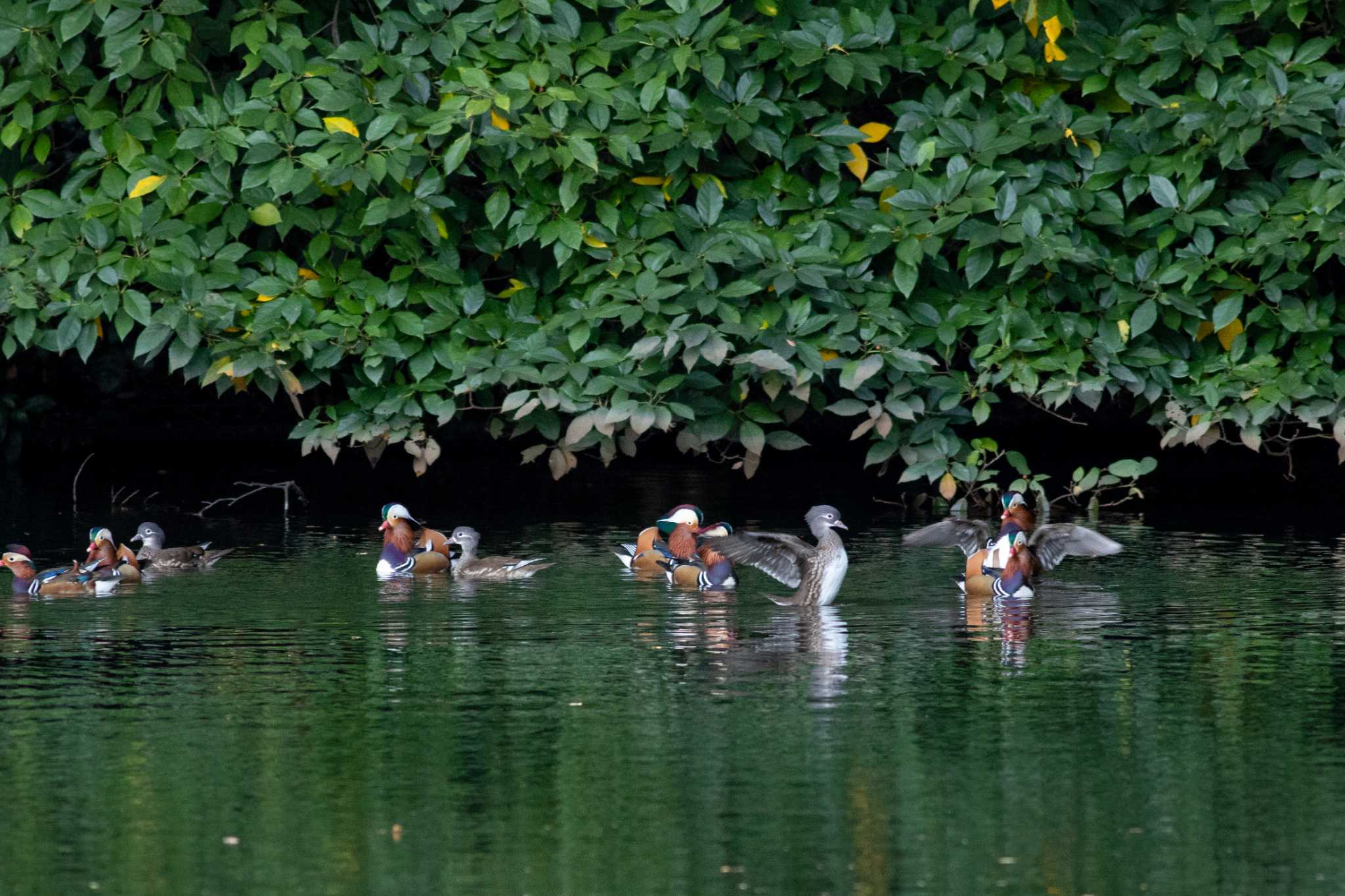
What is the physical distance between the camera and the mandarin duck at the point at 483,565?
14844mm

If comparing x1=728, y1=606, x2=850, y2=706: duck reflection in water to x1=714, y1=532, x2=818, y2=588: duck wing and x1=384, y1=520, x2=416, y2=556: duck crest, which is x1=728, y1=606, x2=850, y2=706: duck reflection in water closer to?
x1=714, y1=532, x2=818, y2=588: duck wing

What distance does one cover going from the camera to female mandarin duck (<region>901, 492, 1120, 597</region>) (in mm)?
13750

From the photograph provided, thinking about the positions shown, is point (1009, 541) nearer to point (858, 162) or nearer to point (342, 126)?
point (858, 162)

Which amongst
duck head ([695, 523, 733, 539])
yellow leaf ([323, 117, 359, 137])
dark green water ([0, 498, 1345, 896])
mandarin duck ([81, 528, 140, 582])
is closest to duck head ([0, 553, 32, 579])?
mandarin duck ([81, 528, 140, 582])

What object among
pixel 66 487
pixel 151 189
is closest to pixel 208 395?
pixel 66 487

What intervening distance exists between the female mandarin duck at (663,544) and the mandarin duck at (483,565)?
0.58 meters

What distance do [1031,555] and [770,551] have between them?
154 centimetres

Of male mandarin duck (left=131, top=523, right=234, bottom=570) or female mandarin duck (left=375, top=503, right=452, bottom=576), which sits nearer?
female mandarin duck (left=375, top=503, right=452, bottom=576)

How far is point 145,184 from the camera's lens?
15609mm

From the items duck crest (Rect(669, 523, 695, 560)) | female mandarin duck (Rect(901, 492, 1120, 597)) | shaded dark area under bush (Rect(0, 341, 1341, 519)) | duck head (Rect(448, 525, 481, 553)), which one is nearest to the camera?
female mandarin duck (Rect(901, 492, 1120, 597))

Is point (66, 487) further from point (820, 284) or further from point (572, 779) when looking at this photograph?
point (572, 779)

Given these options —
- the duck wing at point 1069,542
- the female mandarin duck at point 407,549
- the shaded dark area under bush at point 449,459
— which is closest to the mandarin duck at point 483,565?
the female mandarin duck at point 407,549

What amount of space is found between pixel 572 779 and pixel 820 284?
23.4 feet

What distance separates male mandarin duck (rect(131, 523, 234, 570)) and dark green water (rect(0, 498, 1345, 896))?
0.41 meters
